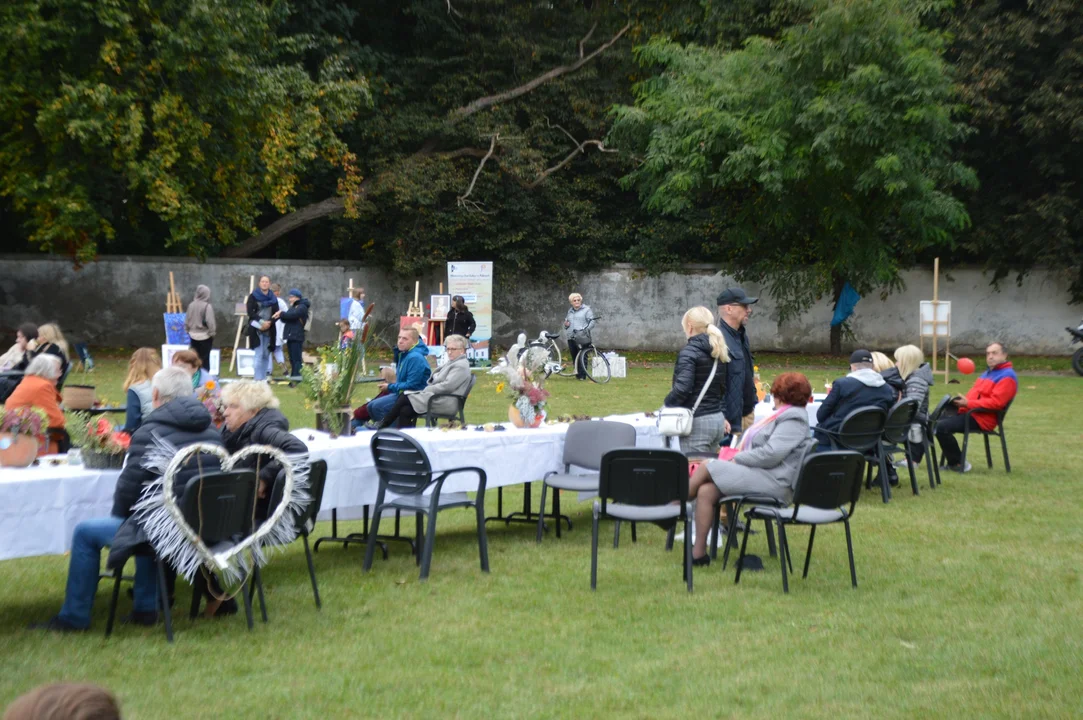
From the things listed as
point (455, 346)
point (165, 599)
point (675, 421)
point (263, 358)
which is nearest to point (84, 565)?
point (165, 599)

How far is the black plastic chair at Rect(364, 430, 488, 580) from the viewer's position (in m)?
6.42

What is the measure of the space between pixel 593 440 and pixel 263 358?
1128cm

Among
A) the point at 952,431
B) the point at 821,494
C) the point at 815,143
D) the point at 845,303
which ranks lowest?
the point at 821,494

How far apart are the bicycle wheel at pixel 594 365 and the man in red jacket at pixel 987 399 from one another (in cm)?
892

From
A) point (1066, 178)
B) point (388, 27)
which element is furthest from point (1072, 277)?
point (388, 27)

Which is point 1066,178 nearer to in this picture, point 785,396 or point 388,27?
point 388,27

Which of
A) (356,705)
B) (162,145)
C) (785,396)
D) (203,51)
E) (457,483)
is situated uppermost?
(203,51)

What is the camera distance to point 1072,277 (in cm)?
2598

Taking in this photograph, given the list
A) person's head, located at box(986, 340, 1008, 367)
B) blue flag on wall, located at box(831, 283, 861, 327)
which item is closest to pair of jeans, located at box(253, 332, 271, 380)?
person's head, located at box(986, 340, 1008, 367)

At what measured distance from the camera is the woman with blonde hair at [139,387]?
25.7 ft

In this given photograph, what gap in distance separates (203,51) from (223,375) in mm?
7035

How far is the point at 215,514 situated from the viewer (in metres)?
5.06

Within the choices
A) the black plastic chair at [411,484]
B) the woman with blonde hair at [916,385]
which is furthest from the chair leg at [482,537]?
the woman with blonde hair at [916,385]

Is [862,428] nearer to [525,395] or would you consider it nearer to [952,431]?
[952,431]
